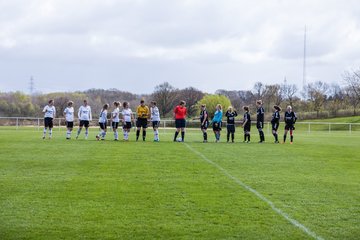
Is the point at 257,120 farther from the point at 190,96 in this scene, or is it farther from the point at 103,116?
the point at 190,96

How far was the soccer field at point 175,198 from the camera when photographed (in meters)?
7.20

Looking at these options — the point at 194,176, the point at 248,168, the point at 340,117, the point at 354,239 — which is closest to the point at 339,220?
the point at 354,239

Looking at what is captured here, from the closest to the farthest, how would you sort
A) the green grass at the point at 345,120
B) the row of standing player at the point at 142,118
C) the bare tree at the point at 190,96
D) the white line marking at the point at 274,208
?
the white line marking at the point at 274,208 < the row of standing player at the point at 142,118 < the green grass at the point at 345,120 < the bare tree at the point at 190,96

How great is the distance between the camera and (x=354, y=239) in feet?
22.4

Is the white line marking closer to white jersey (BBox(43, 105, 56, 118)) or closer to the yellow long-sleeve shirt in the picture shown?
the yellow long-sleeve shirt

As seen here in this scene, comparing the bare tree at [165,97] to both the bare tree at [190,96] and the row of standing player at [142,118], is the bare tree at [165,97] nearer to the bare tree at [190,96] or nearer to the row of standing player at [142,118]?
the bare tree at [190,96]

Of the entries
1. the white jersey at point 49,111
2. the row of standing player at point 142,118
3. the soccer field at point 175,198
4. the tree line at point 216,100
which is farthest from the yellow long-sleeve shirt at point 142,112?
the tree line at point 216,100

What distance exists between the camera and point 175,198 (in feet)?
31.5

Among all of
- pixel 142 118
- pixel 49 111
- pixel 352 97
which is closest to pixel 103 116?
pixel 142 118

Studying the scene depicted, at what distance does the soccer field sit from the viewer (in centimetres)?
720

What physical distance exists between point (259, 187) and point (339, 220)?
3.20 meters

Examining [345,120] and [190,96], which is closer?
[345,120]

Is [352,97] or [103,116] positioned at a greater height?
[352,97]

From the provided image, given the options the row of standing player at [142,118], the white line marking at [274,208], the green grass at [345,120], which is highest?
the row of standing player at [142,118]
